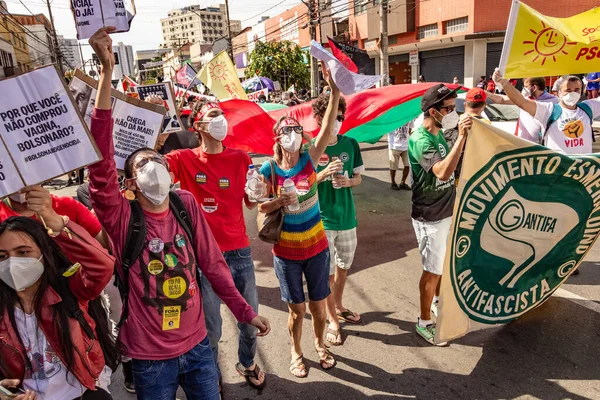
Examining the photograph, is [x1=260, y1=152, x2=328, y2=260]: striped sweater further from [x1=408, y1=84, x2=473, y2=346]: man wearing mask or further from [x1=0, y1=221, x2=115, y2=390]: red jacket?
[x1=0, y1=221, x2=115, y2=390]: red jacket

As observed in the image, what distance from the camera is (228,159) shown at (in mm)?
3342

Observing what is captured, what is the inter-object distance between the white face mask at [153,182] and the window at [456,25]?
83.0ft

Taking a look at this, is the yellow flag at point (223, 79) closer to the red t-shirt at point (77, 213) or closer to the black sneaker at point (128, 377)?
the black sneaker at point (128, 377)

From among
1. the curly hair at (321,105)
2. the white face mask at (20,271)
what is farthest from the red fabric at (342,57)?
the white face mask at (20,271)

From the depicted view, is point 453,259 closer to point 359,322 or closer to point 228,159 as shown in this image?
point 359,322

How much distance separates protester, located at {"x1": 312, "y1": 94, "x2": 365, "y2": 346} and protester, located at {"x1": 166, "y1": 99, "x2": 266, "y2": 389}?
2.48 feet

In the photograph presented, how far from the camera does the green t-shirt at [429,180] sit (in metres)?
3.54

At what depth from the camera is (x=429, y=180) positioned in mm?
3619

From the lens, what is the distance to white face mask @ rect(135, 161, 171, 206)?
2164 millimetres

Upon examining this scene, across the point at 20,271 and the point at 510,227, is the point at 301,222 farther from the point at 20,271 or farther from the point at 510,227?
the point at 20,271

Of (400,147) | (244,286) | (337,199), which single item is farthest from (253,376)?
(400,147)

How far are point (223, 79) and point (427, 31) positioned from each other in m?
22.9

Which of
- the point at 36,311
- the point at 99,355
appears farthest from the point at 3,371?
the point at 99,355

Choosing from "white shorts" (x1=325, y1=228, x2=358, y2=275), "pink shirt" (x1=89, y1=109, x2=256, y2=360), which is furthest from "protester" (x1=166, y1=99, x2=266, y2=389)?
"pink shirt" (x1=89, y1=109, x2=256, y2=360)
